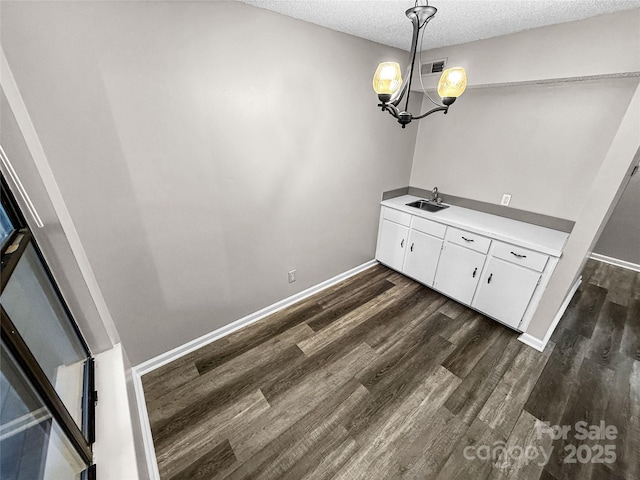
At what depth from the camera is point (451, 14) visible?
169cm

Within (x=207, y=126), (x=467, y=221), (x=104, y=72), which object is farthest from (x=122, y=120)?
(x=467, y=221)

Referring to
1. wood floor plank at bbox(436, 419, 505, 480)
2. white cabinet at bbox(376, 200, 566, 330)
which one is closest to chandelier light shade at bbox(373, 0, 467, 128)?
white cabinet at bbox(376, 200, 566, 330)

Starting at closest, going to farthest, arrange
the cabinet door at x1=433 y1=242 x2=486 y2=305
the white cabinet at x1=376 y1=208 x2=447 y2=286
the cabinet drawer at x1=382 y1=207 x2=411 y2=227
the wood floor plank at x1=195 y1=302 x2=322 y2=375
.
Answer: the wood floor plank at x1=195 y1=302 x2=322 y2=375, the cabinet door at x1=433 y1=242 x2=486 y2=305, the white cabinet at x1=376 y1=208 x2=447 y2=286, the cabinet drawer at x1=382 y1=207 x2=411 y2=227

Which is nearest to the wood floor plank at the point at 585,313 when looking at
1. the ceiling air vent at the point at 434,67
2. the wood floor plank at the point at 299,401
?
the wood floor plank at the point at 299,401

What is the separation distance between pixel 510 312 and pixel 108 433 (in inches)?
113

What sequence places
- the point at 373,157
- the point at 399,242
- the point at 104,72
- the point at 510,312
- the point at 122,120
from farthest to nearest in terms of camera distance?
the point at 399,242, the point at 373,157, the point at 510,312, the point at 122,120, the point at 104,72

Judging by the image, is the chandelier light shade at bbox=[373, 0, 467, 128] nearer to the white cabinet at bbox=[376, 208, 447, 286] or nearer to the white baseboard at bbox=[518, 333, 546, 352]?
the white cabinet at bbox=[376, 208, 447, 286]

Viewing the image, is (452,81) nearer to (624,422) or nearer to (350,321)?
(350,321)

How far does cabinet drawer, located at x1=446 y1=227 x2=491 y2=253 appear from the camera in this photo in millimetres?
2336

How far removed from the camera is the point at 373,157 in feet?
8.98

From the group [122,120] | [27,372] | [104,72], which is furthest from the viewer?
[122,120]

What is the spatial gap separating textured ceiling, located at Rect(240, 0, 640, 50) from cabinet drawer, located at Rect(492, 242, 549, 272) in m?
1.60

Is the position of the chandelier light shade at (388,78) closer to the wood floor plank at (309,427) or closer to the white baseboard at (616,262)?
the wood floor plank at (309,427)

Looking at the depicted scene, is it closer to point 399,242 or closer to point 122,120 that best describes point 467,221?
point 399,242
